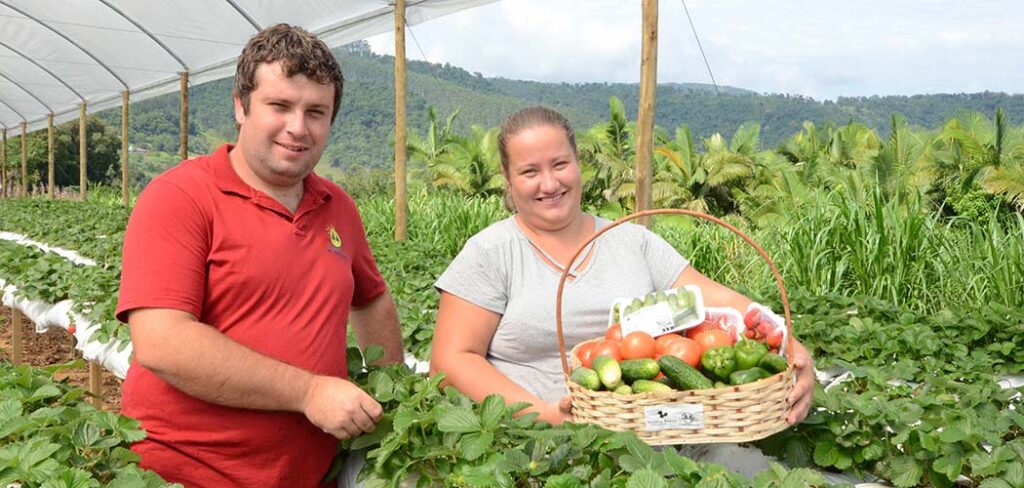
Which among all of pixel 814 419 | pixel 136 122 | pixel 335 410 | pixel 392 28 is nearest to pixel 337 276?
pixel 335 410

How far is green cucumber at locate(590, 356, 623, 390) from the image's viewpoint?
1821 millimetres

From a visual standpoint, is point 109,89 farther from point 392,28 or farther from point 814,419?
point 814,419

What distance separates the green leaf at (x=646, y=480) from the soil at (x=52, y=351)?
5.20 metres

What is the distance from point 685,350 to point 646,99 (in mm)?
3933

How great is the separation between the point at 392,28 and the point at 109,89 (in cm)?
1090

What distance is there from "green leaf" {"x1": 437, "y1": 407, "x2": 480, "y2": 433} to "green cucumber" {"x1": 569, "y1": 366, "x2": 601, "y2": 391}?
0.23 meters

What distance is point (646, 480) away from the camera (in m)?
1.54

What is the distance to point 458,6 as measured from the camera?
8.77m

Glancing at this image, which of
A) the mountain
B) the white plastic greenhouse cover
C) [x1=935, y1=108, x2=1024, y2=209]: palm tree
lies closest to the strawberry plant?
the white plastic greenhouse cover

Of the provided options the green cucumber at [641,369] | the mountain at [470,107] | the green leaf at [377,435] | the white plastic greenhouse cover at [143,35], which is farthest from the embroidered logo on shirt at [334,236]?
the mountain at [470,107]

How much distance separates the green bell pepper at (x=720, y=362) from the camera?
1845 millimetres

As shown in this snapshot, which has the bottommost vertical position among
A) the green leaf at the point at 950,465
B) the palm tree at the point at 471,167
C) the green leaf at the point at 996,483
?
the palm tree at the point at 471,167

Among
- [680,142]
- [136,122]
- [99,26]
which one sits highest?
[99,26]

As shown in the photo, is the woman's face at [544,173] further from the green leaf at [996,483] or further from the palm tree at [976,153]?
the palm tree at [976,153]
